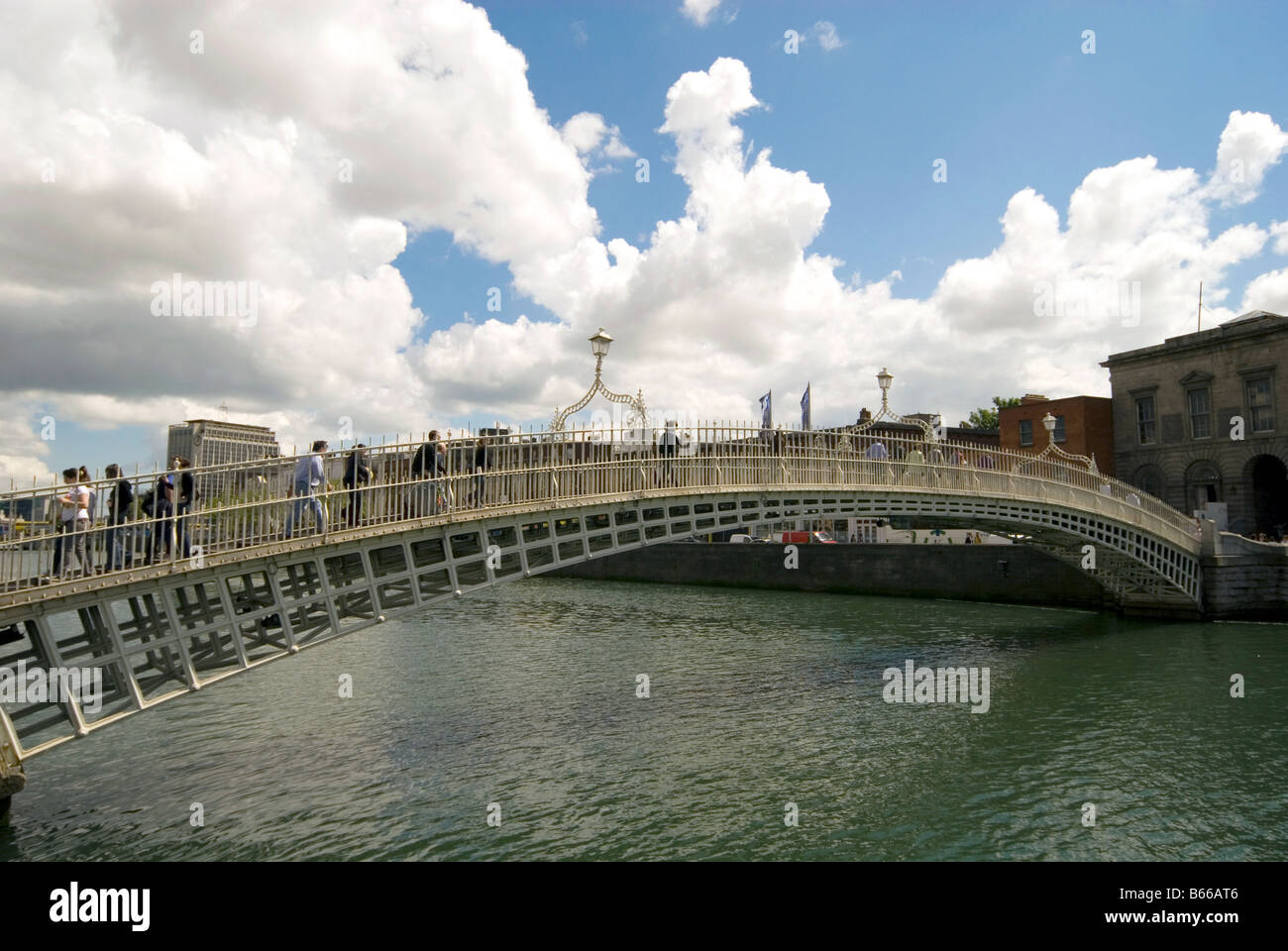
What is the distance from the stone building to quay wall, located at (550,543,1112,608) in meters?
8.63

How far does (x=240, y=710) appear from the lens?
15898mm

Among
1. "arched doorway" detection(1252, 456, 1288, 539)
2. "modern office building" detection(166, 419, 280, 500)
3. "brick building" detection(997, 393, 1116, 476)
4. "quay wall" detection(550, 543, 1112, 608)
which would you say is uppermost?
"brick building" detection(997, 393, 1116, 476)

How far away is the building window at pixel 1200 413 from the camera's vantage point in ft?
121

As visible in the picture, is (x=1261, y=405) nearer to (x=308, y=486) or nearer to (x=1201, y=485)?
(x=1201, y=485)

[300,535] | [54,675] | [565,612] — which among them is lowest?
[565,612]

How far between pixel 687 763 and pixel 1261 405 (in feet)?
114

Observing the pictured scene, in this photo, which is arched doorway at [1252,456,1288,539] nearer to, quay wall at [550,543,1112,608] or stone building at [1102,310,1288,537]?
stone building at [1102,310,1288,537]

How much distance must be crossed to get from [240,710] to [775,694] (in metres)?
10.4

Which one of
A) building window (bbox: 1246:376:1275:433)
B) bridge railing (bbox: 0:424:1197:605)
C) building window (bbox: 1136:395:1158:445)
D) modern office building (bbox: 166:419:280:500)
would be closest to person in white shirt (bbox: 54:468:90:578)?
bridge railing (bbox: 0:424:1197:605)

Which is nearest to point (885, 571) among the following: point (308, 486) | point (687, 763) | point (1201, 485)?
point (1201, 485)

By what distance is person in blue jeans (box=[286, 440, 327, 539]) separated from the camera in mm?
11070

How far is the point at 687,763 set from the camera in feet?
39.9
